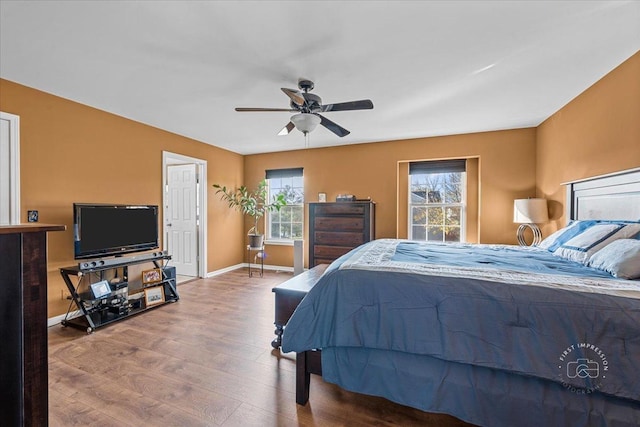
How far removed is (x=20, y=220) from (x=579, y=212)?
563 cm

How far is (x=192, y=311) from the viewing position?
3234 millimetres

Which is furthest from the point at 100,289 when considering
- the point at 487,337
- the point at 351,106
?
the point at 487,337

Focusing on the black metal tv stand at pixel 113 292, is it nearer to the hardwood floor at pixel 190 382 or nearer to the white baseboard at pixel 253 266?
the hardwood floor at pixel 190 382

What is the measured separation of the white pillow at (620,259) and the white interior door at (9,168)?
4.68 metres

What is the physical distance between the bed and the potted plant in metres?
3.51

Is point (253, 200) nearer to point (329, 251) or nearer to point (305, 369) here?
point (329, 251)

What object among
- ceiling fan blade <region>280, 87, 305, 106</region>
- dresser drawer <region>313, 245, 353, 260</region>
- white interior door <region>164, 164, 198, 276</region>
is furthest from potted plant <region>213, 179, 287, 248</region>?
ceiling fan blade <region>280, 87, 305, 106</region>

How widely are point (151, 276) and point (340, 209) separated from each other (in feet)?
9.21

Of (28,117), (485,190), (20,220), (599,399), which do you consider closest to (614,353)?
(599,399)

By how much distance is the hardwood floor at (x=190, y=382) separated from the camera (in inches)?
63.0

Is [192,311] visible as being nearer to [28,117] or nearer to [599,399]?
[28,117]

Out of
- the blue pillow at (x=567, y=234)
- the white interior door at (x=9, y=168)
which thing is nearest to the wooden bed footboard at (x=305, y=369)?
the blue pillow at (x=567, y=234)

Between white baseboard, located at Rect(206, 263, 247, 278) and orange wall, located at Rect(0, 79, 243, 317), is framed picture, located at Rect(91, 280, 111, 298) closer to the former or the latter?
orange wall, located at Rect(0, 79, 243, 317)

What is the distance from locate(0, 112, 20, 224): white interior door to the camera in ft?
8.05
